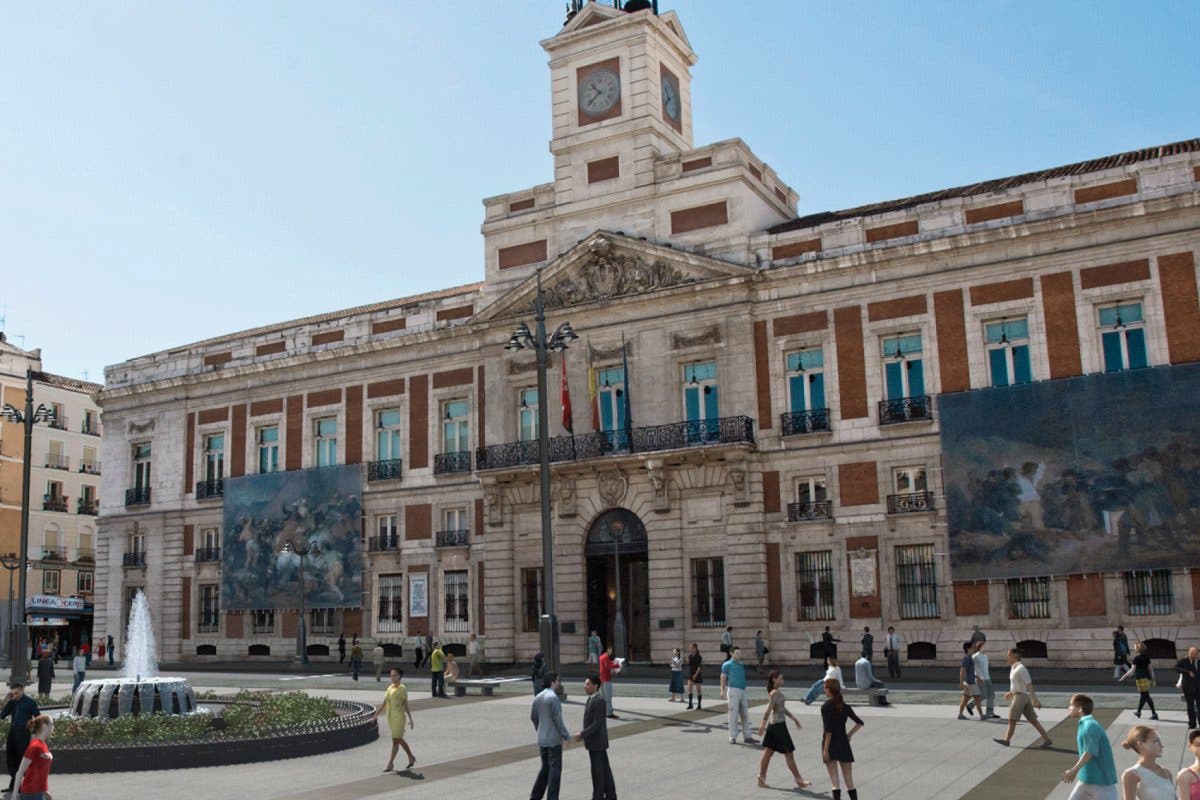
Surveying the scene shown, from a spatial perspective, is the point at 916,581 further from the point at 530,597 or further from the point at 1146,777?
the point at 1146,777

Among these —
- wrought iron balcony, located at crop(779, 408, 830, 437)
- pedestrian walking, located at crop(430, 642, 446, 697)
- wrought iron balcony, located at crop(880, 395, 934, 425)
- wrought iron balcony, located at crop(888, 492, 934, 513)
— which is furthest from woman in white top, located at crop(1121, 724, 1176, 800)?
wrought iron balcony, located at crop(779, 408, 830, 437)

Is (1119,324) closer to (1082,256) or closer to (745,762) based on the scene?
(1082,256)

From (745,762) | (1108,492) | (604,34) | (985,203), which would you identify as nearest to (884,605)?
(1108,492)

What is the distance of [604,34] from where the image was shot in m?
40.6

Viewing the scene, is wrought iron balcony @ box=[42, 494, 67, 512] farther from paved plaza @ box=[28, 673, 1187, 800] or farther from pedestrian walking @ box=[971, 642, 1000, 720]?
pedestrian walking @ box=[971, 642, 1000, 720]

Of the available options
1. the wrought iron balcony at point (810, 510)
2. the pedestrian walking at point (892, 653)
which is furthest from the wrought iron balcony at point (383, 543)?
the pedestrian walking at point (892, 653)

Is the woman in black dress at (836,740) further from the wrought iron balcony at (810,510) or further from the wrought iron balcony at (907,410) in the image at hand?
the wrought iron balcony at (810,510)

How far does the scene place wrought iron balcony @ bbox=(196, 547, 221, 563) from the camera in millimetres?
46719

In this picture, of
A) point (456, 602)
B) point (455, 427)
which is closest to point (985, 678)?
point (456, 602)

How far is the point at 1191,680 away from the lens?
18641 millimetres

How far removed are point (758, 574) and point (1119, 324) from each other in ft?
39.4

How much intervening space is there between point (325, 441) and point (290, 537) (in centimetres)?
383

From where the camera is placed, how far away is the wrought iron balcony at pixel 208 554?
46.7 metres

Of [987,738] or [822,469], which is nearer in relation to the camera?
[987,738]
